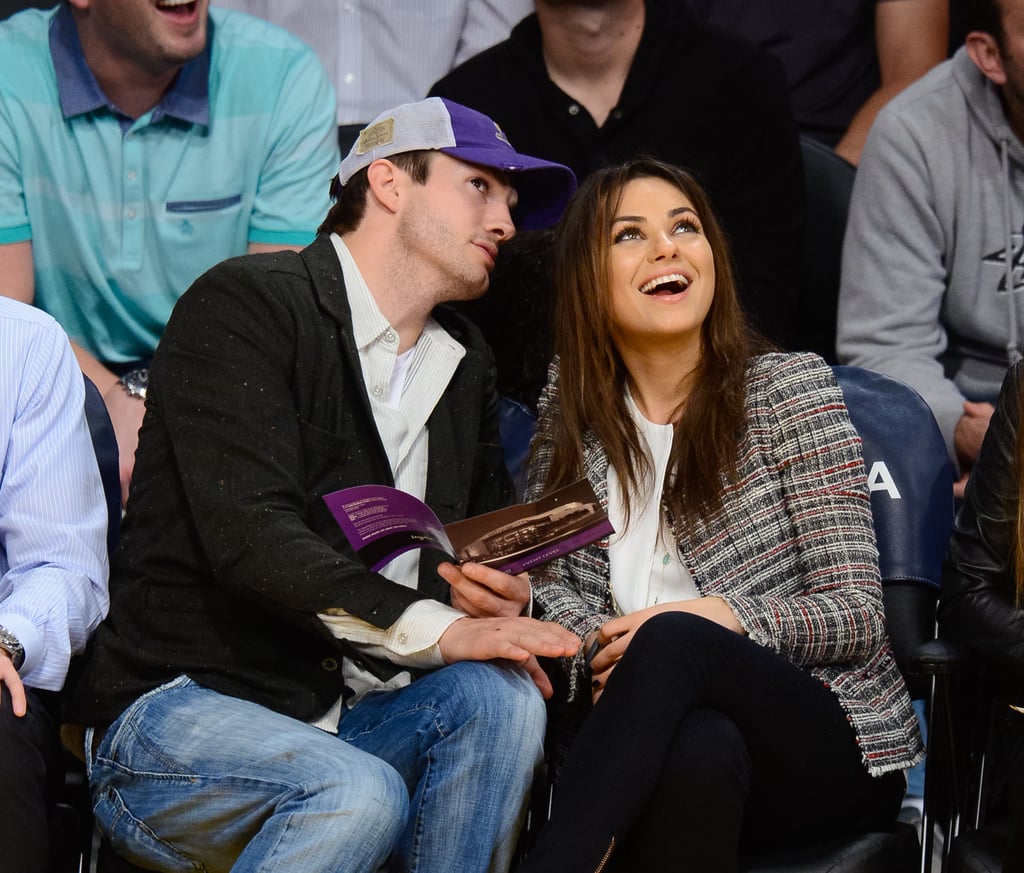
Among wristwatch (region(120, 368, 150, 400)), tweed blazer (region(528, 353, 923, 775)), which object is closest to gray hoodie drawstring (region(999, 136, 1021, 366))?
tweed blazer (region(528, 353, 923, 775))

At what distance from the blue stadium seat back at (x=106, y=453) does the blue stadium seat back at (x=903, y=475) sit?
1.32 metres

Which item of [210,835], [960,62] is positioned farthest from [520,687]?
[960,62]

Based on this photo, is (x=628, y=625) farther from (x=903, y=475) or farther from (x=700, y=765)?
(x=903, y=475)

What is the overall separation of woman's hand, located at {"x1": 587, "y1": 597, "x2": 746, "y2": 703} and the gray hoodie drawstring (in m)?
1.25

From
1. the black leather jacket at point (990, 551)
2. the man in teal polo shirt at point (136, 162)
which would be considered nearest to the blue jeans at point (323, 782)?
the black leather jacket at point (990, 551)

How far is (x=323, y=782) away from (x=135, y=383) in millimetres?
1443

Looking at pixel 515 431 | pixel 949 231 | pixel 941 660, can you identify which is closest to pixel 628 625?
pixel 941 660

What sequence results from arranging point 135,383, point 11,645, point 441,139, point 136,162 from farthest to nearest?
point 136,162 < point 135,383 < point 441,139 < point 11,645

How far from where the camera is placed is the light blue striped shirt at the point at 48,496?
2.45 metres

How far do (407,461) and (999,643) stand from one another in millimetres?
1012

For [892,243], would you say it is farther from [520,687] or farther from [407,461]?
[520,687]

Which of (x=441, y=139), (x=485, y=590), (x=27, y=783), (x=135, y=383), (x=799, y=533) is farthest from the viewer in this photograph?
(x=135, y=383)

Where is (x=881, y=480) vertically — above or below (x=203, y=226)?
below

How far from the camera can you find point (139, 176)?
140 inches
